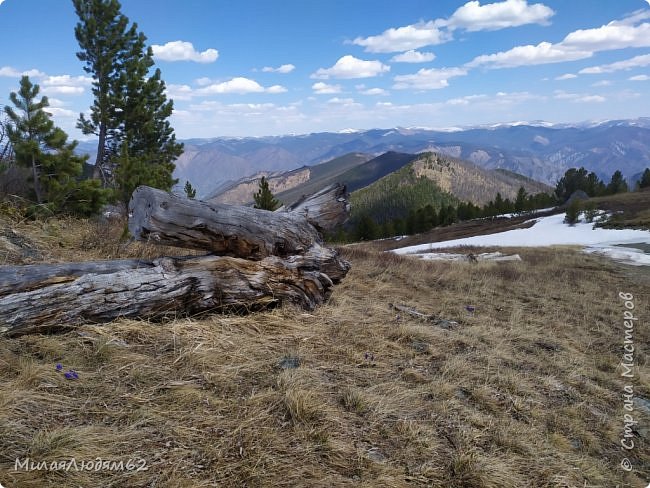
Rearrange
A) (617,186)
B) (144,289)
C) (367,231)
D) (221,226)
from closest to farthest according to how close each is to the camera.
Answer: (144,289)
(221,226)
(367,231)
(617,186)

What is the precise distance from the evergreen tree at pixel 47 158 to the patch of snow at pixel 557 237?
1810cm

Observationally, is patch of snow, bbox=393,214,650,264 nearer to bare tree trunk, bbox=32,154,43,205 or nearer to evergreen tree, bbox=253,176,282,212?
evergreen tree, bbox=253,176,282,212

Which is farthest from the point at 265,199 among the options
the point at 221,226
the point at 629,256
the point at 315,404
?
the point at 315,404

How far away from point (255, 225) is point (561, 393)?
4539mm

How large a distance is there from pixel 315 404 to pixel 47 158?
9.42m

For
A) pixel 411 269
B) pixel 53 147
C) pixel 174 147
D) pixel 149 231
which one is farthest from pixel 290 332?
pixel 174 147

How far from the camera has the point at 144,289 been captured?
14.2 feet

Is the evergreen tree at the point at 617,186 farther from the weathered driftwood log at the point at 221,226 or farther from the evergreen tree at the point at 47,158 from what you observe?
the evergreen tree at the point at 47,158

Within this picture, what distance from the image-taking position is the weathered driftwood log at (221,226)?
4.66 metres

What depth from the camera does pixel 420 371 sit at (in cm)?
438

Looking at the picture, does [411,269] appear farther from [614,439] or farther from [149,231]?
[149,231]

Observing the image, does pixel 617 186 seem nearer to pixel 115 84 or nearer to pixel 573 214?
pixel 573 214

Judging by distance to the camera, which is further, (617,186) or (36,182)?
(617,186)

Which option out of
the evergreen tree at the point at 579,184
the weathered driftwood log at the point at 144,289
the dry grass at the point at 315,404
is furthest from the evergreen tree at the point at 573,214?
the weathered driftwood log at the point at 144,289
